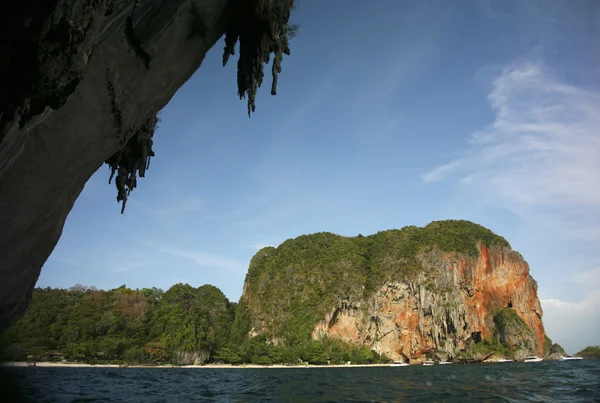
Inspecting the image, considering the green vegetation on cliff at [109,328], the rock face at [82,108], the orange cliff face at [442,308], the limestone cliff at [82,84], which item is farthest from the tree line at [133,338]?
the limestone cliff at [82,84]

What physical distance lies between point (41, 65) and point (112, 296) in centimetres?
11356

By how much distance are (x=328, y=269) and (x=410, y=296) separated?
26.3m

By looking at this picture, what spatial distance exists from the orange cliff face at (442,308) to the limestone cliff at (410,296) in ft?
0.85

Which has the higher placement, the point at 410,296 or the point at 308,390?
the point at 410,296

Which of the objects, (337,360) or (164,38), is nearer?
(164,38)

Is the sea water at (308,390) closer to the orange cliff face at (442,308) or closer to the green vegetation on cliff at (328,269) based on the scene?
the orange cliff face at (442,308)

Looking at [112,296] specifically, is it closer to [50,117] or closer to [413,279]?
[413,279]

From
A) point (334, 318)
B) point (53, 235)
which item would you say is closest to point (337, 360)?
point (334, 318)

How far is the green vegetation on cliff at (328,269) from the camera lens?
102m

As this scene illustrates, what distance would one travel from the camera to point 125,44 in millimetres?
7105

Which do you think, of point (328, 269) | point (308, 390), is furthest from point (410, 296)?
point (308, 390)

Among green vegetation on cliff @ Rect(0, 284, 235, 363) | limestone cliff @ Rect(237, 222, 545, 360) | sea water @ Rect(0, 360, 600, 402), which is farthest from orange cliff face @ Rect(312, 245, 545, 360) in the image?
sea water @ Rect(0, 360, 600, 402)

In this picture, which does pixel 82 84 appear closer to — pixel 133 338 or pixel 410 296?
pixel 133 338

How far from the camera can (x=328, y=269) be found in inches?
4353
